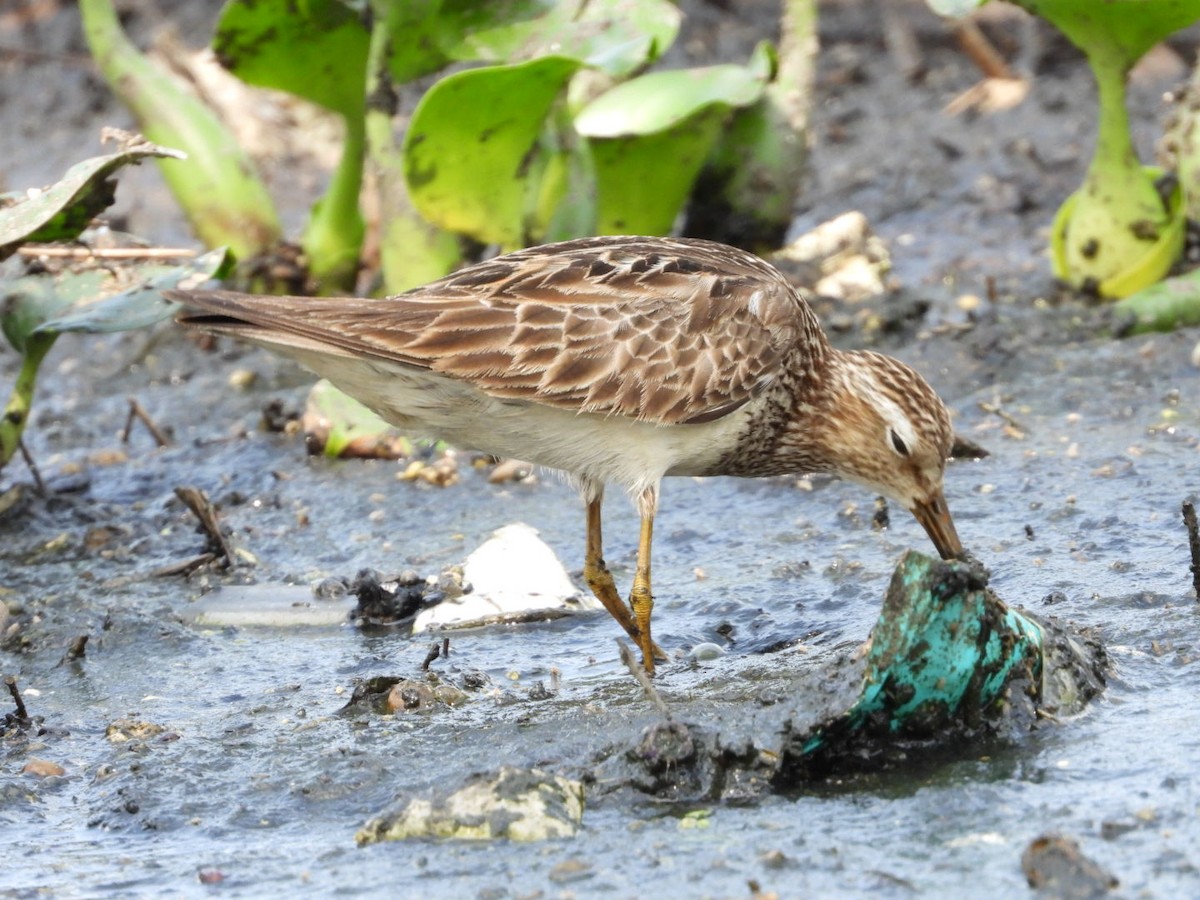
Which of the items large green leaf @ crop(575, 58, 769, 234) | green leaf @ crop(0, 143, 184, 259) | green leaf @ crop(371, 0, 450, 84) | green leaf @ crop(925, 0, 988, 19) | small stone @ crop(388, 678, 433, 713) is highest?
green leaf @ crop(925, 0, 988, 19)

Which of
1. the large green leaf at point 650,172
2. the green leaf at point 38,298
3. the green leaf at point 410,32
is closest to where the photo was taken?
the green leaf at point 38,298

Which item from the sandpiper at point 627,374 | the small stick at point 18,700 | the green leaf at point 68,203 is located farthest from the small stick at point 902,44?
→ the small stick at point 18,700

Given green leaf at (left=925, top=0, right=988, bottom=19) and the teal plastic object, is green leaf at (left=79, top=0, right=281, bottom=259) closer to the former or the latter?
green leaf at (left=925, top=0, right=988, bottom=19)

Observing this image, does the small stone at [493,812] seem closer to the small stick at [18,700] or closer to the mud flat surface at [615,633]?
the mud flat surface at [615,633]

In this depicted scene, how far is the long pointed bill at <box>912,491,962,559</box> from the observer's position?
6168 mm

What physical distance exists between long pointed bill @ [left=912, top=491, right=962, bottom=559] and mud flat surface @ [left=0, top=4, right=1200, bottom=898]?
259 mm

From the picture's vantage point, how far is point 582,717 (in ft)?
17.3

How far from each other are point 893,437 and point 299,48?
403 centimetres

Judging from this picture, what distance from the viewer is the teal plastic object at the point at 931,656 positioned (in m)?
4.64

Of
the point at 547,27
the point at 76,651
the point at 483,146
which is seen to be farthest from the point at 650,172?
the point at 76,651

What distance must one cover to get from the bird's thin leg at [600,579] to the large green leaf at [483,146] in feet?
7.25

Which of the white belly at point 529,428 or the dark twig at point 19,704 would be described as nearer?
the dark twig at point 19,704

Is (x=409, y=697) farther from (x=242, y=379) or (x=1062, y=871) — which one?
(x=242, y=379)

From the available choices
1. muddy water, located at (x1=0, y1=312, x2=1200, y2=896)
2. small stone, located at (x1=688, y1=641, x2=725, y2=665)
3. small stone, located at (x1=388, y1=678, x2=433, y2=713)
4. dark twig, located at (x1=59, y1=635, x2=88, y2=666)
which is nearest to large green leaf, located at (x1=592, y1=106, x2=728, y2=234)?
muddy water, located at (x1=0, y1=312, x2=1200, y2=896)
